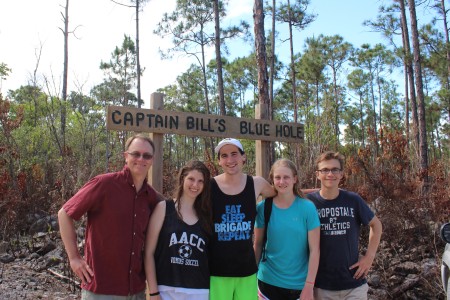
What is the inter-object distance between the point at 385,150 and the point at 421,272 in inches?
112

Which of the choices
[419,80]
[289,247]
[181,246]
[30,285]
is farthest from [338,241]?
[419,80]

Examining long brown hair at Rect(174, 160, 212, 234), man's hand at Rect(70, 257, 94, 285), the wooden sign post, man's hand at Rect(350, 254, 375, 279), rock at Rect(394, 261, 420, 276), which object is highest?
the wooden sign post

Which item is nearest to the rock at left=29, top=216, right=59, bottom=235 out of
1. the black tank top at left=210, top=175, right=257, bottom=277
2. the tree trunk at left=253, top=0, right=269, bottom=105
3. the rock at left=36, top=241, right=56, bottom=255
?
the rock at left=36, top=241, right=56, bottom=255

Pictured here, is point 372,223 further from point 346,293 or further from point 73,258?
point 73,258

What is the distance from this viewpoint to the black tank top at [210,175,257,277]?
8.60 feet

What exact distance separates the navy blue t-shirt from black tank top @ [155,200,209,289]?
90cm

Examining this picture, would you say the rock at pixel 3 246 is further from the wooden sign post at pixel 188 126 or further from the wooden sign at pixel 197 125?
the wooden sign at pixel 197 125

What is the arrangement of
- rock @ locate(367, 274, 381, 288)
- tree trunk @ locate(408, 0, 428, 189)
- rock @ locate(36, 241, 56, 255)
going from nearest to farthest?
rock @ locate(367, 274, 381, 288) → rock @ locate(36, 241, 56, 255) → tree trunk @ locate(408, 0, 428, 189)

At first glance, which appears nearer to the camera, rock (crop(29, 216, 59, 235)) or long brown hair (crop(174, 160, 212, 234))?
long brown hair (crop(174, 160, 212, 234))

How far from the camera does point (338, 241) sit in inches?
114

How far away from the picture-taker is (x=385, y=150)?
7.82m

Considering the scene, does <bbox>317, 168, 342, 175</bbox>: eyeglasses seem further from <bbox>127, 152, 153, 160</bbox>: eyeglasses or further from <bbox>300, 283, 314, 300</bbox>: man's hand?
<bbox>127, 152, 153, 160</bbox>: eyeglasses

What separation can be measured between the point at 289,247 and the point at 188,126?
5.75 feet

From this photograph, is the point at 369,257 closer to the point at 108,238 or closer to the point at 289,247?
the point at 289,247
